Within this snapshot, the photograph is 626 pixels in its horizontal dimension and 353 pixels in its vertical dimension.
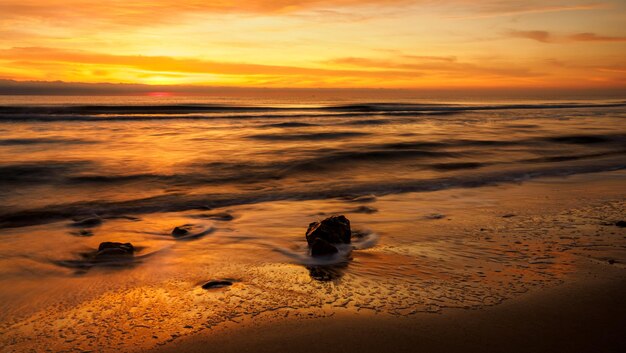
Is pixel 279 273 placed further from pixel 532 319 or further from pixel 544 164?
pixel 544 164

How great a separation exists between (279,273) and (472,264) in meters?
1.93

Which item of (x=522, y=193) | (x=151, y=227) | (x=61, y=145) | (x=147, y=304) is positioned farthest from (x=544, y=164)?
(x=61, y=145)

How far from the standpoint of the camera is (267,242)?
5.88 meters

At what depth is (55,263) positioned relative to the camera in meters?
5.15

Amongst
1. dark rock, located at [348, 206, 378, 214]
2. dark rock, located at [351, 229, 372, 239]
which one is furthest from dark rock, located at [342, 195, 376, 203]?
dark rock, located at [351, 229, 372, 239]

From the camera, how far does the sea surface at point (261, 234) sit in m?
3.89

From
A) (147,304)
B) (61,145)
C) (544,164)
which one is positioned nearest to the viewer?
(147,304)

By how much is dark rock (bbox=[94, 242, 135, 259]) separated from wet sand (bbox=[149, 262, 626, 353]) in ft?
7.60

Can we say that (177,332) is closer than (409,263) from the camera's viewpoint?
Yes

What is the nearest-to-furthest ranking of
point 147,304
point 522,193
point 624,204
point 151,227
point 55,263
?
point 147,304, point 55,263, point 151,227, point 624,204, point 522,193

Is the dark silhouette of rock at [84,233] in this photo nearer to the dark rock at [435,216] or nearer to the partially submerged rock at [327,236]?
the partially submerged rock at [327,236]

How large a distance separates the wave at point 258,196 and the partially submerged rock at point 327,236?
358 cm

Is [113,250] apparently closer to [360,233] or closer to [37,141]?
[360,233]

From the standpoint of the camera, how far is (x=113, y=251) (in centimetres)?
527
